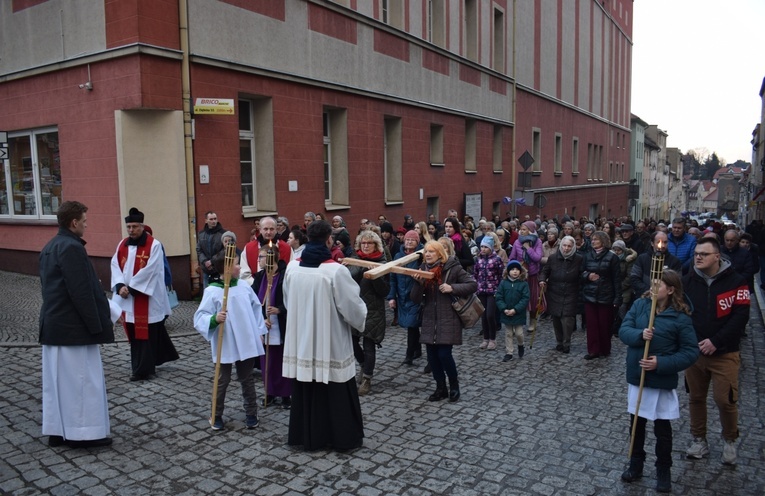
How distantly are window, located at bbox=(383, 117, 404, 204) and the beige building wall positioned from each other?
326 inches

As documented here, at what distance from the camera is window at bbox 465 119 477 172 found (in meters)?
25.3

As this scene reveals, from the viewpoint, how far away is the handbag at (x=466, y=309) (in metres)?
6.95

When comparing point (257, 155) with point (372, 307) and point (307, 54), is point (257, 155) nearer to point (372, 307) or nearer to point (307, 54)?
point (307, 54)

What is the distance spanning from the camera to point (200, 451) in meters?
5.66

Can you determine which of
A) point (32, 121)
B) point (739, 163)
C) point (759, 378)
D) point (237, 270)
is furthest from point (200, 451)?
point (739, 163)

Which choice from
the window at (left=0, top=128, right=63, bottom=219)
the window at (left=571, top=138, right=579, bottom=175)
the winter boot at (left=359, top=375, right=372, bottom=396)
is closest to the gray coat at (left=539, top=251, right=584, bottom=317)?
the winter boot at (left=359, top=375, right=372, bottom=396)

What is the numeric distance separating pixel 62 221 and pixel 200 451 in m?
2.35

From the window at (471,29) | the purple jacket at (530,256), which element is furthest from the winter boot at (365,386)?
the window at (471,29)

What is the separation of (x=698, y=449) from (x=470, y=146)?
2070 centimetres

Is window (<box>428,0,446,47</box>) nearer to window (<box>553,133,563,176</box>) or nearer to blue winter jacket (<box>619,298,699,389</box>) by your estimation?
window (<box>553,133,563,176</box>)

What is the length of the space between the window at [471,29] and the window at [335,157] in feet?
30.7

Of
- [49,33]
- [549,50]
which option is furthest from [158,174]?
[549,50]

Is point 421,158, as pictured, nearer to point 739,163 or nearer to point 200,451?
point 200,451

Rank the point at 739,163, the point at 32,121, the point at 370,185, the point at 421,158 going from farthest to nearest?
1. the point at 739,163
2. the point at 421,158
3. the point at 370,185
4. the point at 32,121
